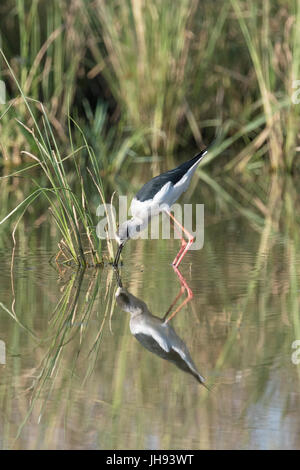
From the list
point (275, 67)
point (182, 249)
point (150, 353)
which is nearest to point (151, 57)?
point (275, 67)

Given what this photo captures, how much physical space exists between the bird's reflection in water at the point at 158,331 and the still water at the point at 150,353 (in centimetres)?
2

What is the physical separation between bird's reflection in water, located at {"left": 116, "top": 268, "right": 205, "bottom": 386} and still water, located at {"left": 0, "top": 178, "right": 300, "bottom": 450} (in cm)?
2

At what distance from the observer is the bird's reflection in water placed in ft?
11.6

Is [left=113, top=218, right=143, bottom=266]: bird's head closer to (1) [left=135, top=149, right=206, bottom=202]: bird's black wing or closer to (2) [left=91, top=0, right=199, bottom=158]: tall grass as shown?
(1) [left=135, top=149, right=206, bottom=202]: bird's black wing

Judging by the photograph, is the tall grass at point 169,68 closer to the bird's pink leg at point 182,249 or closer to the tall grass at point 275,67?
Answer: the tall grass at point 275,67

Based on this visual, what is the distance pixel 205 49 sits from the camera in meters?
9.99

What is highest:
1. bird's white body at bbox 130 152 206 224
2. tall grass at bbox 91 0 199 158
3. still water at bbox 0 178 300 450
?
tall grass at bbox 91 0 199 158

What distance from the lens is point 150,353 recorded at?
144 inches

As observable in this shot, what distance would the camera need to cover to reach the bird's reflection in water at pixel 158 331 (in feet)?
11.6

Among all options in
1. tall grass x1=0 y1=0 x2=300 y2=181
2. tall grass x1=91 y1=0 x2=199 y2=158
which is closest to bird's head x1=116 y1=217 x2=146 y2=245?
tall grass x1=0 y1=0 x2=300 y2=181

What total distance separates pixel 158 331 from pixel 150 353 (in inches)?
12.3
